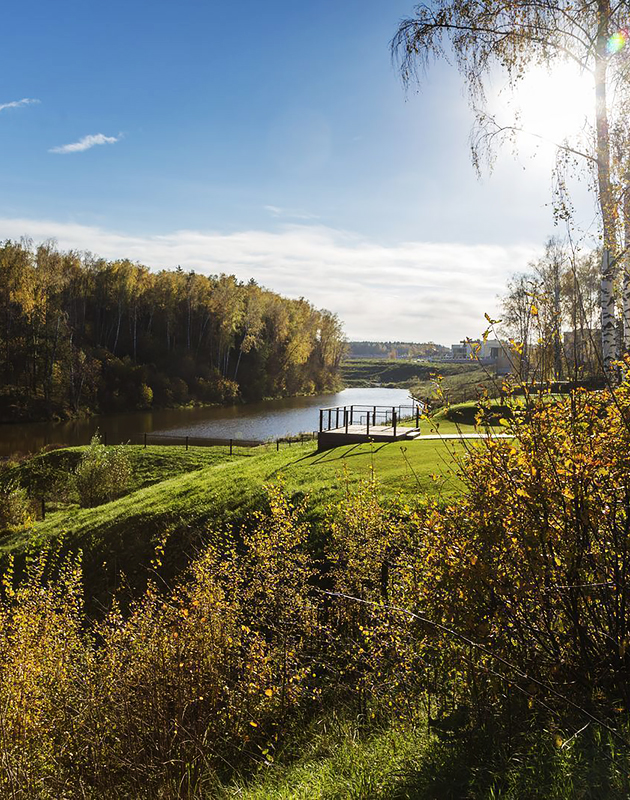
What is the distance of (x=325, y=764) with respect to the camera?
415 cm

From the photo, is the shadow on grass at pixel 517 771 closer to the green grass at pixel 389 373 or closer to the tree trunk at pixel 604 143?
the tree trunk at pixel 604 143

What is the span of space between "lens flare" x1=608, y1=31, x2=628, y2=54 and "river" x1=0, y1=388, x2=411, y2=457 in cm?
2888

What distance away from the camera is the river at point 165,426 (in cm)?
3712

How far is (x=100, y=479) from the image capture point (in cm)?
2070

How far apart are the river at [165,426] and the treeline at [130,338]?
343 centimetres

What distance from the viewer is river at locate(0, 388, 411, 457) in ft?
122

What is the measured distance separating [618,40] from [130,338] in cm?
6030

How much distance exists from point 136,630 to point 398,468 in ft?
27.3

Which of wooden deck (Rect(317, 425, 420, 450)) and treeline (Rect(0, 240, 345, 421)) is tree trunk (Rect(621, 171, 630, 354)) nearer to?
wooden deck (Rect(317, 425, 420, 450))

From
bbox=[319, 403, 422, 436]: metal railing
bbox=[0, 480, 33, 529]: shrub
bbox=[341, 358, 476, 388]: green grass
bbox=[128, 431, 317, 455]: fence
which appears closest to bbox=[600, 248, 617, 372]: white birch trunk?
bbox=[319, 403, 422, 436]: metal railing

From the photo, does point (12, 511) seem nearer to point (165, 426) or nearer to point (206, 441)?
point (206, 441)

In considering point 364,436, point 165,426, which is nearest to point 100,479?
point 364,436

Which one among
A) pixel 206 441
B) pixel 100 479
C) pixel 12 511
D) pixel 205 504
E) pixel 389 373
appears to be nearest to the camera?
pixel 205 504

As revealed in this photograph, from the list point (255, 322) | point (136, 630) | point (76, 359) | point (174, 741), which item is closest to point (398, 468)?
point (136, 630)
